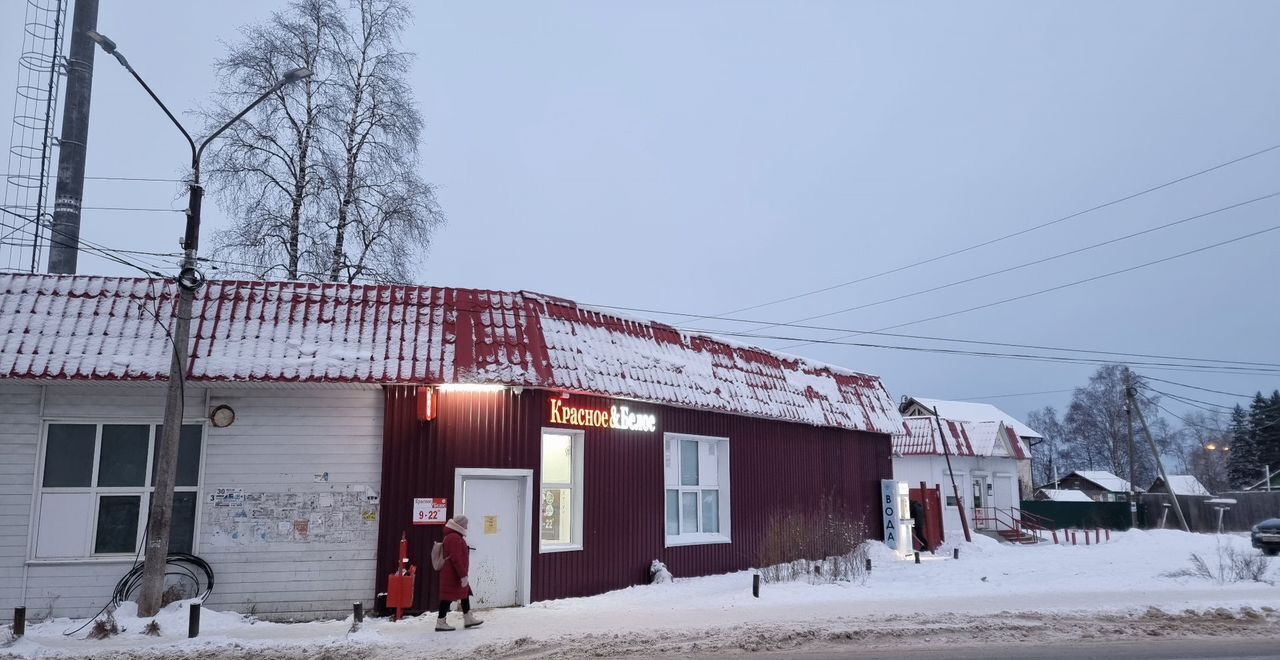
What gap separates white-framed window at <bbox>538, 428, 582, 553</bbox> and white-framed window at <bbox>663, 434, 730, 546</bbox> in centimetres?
255

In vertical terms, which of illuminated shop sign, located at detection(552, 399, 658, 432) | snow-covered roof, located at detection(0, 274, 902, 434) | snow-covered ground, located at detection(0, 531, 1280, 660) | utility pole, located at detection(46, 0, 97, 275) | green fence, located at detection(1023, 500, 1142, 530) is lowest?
green fence, located at detection(1023, 500, 1142, 530)

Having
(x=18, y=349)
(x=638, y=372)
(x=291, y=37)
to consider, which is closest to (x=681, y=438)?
(x=638, y=372)

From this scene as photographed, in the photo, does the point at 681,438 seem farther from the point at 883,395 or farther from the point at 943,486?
the point at 943,486

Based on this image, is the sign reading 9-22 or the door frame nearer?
the sign reading 9-22

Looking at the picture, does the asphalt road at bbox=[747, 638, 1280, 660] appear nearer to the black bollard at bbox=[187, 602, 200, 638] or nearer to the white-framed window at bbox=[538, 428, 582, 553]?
the white-framed window at bbox=[538, 428, 582, 553]

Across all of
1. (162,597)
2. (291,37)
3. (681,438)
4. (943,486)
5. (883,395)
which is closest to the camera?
(162,597)

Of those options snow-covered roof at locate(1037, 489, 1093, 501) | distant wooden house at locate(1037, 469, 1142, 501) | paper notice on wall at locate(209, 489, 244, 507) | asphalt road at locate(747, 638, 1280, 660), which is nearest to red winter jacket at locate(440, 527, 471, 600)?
paper notice on wall at locate(209, 489, 244, 507)

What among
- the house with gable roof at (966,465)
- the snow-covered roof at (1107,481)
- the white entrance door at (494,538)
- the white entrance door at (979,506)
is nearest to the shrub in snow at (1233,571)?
the white entrance door at (494,538)

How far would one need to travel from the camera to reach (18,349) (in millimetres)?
12156

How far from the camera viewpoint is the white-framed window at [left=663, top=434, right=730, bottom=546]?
1772cm

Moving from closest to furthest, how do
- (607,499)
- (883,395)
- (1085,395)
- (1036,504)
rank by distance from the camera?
1. (607,499)
2. (883,395)
3. (1036,504)
4. (1085,395)

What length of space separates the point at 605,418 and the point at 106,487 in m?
7.95

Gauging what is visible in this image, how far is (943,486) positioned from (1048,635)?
26.4 meters

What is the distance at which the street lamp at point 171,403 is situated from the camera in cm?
1157
